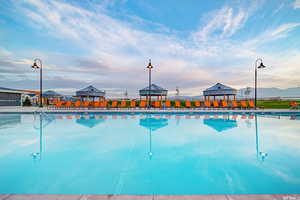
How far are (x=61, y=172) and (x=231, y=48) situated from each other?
15.9 meters

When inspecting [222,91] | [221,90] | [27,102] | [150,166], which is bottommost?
[150,166]

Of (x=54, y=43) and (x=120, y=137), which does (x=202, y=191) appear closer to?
(x=120, y=137)

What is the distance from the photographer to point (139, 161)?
3.41 meters

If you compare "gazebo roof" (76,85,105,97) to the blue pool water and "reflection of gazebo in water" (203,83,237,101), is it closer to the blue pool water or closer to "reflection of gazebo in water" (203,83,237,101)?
the blue pool water

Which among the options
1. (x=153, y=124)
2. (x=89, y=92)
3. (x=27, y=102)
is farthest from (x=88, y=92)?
(x=153, y=124)

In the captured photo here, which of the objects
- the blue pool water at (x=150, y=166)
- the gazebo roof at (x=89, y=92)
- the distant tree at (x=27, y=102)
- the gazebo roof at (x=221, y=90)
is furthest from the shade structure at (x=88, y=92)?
the gazebo roof at (x=221, y=90)

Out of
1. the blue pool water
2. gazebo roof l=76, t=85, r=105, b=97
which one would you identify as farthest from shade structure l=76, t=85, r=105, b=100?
the blue pool water

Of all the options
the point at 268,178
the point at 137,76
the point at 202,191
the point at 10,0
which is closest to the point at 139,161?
the point at 202,191

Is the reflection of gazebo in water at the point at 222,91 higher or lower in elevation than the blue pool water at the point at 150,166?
higher

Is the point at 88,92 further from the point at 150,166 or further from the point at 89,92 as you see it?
the point at 150,166

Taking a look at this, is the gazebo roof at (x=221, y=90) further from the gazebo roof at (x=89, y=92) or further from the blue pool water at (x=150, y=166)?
the gazebo roof at (x=89, y=92)

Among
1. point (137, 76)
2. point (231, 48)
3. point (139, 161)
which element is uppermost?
point (231, 48)

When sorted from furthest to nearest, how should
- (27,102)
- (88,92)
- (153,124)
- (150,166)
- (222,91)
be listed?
(27,102) → (88,92) → (222,91) → (153,124) → (150,166)

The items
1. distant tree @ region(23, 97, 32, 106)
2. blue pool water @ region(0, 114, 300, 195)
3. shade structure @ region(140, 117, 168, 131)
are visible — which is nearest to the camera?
blue pool water @ region(0, 114, 300, 195)
